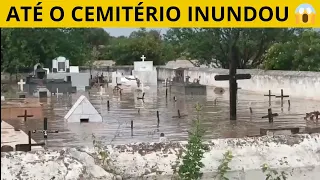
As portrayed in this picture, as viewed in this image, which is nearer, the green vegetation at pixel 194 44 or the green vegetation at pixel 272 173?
the green vegetation at pixel 272 173

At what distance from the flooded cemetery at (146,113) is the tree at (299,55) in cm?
175

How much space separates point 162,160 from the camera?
5582 mm

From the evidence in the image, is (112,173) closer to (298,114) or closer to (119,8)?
(119,8)

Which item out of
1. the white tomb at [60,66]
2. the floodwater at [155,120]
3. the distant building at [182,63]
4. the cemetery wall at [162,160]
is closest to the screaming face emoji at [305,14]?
the cemetery wall at [162,160]

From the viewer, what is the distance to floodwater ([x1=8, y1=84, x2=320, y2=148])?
31.9 feet

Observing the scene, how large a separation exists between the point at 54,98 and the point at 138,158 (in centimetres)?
1343

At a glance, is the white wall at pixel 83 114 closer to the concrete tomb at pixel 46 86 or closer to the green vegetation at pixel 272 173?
the green vegetation at pixel 272 173

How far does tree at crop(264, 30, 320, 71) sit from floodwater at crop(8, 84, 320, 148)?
12.1ft

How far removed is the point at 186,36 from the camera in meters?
30.4

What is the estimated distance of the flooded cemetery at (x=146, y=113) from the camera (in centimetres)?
988

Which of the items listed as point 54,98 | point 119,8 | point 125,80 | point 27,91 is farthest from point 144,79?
point 119,8

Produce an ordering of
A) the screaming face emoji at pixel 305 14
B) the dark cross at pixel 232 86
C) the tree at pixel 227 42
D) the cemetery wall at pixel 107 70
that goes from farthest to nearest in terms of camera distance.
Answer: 1. the cemetery wall at pixel 107 70
2. the tree at pixel 227 42
3. the dark cross at pixel 232 86
4. the screaming face emoji at pixel 305 14

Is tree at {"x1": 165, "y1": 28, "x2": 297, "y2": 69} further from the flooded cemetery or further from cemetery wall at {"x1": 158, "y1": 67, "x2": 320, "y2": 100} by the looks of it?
the flooded cemetery

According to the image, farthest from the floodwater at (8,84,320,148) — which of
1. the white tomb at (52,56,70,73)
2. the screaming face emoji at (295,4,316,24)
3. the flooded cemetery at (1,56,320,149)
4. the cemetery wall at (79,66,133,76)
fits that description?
the cemetery wall at (79,66,133,76)
